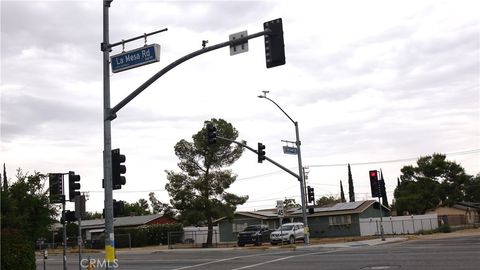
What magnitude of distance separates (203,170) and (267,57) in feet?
115

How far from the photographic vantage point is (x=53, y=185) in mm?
25062

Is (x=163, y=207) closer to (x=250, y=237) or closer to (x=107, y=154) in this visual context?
(x=250, y=237)

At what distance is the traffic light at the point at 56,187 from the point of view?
24641 mm

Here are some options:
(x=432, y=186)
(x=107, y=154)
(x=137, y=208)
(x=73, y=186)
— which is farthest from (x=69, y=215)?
(x=137, y=208)

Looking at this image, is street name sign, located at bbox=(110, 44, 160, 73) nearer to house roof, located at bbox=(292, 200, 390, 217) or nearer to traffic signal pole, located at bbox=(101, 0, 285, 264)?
traffic signal pole, located at bbox=(101, 0, 285, 264)

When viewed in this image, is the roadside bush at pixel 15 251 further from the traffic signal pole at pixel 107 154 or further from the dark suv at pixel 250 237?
the dark suv at pixel 250 237

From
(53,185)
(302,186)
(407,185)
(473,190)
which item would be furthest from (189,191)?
(473,190)

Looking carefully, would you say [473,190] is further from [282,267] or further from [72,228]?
[282,267]

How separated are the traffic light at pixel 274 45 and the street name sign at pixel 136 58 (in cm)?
315

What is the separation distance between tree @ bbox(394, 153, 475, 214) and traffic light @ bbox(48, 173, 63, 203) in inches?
2275

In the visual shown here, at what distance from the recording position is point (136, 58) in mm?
15547

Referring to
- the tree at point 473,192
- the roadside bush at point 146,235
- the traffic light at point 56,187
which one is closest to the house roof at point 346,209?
the roadside bush at point 146,235

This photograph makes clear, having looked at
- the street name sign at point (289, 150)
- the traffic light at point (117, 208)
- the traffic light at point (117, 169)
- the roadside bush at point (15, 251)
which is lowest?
the roadside bush at point (15, 251)

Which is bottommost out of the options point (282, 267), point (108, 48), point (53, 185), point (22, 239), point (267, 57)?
point (282, 267)
